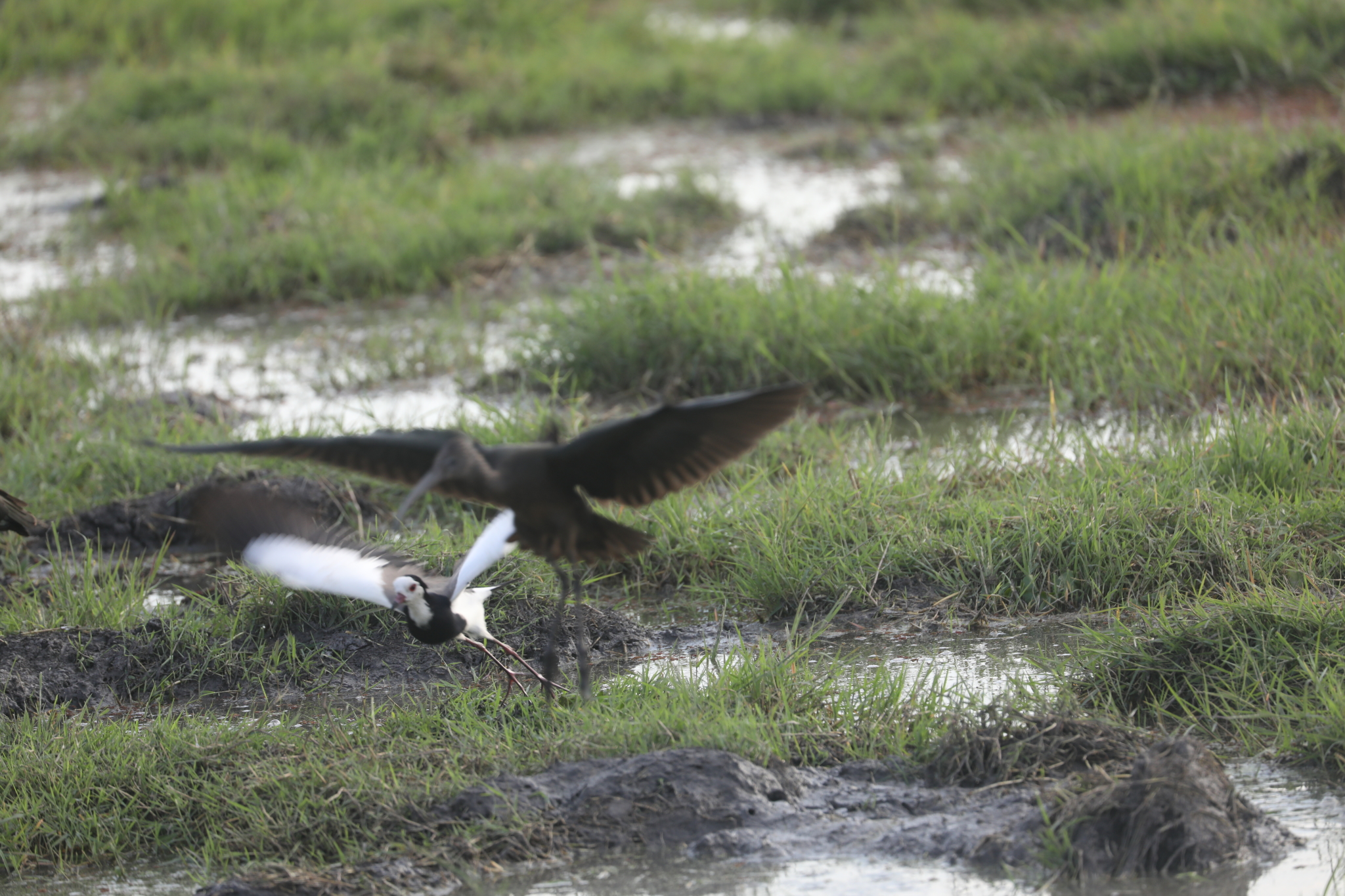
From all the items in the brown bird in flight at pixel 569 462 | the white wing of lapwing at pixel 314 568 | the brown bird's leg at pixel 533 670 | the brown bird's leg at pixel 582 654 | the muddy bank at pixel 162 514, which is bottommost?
the muddy bank at pixel 162 514

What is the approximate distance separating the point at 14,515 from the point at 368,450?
67.6 inches

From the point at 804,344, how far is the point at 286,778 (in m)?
3.35

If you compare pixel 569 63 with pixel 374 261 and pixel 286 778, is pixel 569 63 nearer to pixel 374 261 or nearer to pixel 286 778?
pixel 374 261

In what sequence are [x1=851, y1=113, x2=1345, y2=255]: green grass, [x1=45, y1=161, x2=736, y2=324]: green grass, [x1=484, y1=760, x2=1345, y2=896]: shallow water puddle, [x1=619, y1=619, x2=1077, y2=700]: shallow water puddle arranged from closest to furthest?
[x1=484, y1=760, x2=1345, y2=896]: shallow water puddle, [x1=619, y1=619, x2=1077, y2=700]: shallow water puddle, [x1=851, y1=113, x2=1345, y2=255]: green grass, [x1=45, y1=161, x2=736, y2=324]: green grass

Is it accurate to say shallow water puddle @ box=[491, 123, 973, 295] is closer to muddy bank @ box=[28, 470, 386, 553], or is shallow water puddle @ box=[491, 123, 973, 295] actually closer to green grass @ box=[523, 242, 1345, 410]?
green grass @ box=[523, 242, 1345, 410]

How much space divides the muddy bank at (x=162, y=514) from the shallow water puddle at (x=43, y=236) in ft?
8.41

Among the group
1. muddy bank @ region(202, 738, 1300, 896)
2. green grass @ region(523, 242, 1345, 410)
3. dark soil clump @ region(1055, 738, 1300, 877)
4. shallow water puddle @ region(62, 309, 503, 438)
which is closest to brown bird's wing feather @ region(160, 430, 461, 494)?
muddy bank @ region(202, 738, 1300, 896)

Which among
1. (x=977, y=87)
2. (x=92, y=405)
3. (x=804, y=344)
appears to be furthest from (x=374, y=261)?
(x=977, y=87)

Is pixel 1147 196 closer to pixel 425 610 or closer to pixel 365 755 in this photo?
pixel 425 610

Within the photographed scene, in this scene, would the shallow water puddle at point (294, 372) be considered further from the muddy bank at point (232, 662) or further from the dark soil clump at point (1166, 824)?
the dark soil clump at point (1166, 824)

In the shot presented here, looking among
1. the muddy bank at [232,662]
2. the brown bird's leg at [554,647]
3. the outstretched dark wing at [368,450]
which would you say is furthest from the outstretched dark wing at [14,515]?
the brown bird's leg at [554,647]

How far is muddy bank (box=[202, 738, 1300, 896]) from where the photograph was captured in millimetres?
3039

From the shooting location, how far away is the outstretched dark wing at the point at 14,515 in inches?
184

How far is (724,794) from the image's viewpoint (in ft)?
Result: 10.9
